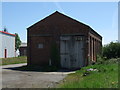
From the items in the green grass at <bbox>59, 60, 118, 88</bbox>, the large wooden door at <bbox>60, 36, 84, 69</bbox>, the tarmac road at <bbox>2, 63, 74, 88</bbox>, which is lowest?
the tarmac road at <bbox>2, 63, 74, 88</bbox>

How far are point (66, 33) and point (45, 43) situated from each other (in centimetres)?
254

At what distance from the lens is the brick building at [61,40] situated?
20672mm

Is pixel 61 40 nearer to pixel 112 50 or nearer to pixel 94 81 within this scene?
pixel 112 50

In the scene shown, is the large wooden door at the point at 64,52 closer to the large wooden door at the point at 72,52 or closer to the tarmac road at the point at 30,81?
the large wooden door at the point at 72,52

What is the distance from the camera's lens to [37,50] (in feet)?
71.6

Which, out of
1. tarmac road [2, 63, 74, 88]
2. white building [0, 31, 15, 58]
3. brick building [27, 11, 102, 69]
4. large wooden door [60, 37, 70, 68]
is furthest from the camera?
white building [0, 31, 15, 58]

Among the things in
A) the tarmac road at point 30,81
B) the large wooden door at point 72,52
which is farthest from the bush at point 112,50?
the tarmac road at point 30,81

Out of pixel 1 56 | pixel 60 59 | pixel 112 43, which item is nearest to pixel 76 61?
pixel 60 59

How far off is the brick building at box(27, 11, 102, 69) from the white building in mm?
19512

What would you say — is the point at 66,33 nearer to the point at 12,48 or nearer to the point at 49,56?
the point at 49,56

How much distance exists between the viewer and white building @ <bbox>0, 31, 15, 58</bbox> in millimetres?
39997

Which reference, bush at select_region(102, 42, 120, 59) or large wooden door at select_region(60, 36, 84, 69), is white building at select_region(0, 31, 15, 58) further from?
large wooden door at select_region(60, 36, 84, 69)

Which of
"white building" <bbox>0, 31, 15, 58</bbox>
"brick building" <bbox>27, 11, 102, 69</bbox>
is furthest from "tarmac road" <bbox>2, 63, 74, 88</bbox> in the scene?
"white building" <bbox>0, 31, 15, 58</bbox>

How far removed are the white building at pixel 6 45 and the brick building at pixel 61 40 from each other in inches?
768
